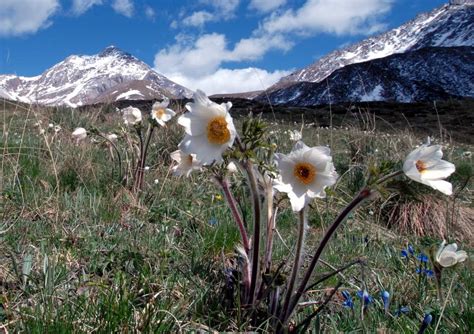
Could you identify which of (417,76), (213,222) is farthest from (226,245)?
(417,76)

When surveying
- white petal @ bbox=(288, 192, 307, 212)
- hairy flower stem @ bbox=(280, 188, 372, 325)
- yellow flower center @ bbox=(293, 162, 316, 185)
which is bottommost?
hairy flower stem @ bbox=(280, 188, 372, 325)

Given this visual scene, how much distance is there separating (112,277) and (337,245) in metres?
1.74

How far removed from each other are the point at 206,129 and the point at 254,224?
17.5 inches

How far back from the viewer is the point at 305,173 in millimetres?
1775

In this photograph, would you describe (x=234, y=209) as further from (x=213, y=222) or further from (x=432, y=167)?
(x=213, y=222)

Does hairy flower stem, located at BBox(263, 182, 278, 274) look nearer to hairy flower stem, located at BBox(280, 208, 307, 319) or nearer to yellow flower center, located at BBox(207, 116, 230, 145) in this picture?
hairy flower stem, located at BBox(280, 208, 307, 319)

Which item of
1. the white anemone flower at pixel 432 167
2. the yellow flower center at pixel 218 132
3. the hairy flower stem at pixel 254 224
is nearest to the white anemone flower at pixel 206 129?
the yellow flower center at pixel 218 132

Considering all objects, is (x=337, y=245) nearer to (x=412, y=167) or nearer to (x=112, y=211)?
(x=112, y=211)

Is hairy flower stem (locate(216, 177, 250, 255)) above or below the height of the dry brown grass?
above

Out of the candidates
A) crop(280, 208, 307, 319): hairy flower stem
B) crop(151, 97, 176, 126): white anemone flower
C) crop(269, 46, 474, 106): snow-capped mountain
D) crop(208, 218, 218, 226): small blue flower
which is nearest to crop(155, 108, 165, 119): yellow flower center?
crop(151, 97, 176, 126): white anemone flower

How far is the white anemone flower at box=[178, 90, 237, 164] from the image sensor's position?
5.71 ft

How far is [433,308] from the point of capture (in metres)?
2.55

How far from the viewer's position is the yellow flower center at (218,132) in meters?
1.75

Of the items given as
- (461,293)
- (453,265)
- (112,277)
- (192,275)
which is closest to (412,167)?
(453,265)
